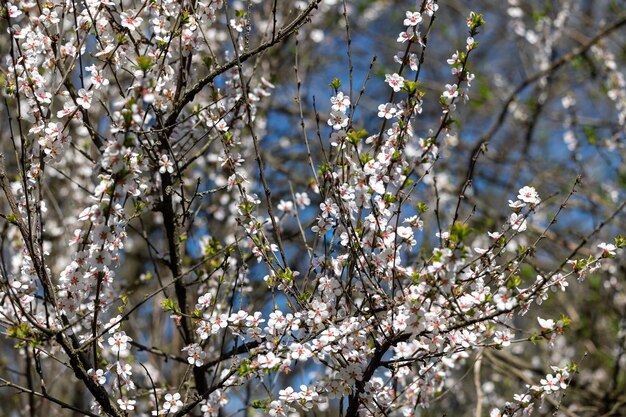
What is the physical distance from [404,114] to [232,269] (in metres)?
1.57

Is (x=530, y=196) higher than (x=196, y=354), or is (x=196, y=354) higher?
(x=530, y=196)

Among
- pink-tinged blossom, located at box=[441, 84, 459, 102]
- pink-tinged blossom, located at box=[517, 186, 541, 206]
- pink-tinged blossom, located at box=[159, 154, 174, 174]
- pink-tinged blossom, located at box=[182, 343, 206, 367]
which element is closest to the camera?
pink-tinged blossom, located at box=[517, 186, 541, 206]

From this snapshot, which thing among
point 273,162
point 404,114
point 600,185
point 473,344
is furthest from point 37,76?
point 600,185

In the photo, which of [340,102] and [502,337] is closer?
[502,337]

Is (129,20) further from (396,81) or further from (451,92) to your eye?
(451,92)

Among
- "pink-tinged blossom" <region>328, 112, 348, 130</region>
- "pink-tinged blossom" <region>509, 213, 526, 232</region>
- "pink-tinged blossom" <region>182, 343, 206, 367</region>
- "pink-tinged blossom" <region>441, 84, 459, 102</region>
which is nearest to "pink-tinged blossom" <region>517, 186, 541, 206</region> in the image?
"pink-tinged blossom" <region>509, 213, 526, 232</region>

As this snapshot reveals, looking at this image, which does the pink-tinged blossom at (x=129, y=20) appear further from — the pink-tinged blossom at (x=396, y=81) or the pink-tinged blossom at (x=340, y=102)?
the pink-tinged blossom at (x=396, y=81)

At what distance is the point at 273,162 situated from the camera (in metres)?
7.01

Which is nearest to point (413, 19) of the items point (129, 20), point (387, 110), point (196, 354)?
point (387, 110)

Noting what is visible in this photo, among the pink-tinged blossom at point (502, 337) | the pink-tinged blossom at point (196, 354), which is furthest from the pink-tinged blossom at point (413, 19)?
the pink-tinged blossom at point (196, 354)

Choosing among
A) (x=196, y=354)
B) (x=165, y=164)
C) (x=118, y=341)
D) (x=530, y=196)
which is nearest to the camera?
(x=530, y=196)

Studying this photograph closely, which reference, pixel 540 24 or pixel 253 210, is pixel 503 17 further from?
pixel 253 210

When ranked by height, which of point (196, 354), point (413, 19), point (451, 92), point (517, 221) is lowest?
point (196, 354)

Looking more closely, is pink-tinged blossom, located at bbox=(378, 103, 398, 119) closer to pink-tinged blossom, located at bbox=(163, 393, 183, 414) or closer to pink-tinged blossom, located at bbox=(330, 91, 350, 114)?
pink-tinged blossom, located at bbox=(330, 91, 350, 114)
